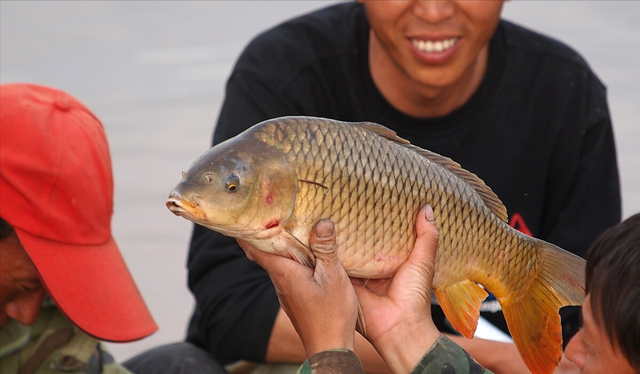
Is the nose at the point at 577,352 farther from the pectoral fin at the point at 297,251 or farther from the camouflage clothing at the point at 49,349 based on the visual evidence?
the camouflage clothing at the point at 49,349

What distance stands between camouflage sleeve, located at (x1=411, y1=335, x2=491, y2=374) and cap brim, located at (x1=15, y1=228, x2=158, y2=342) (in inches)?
27.7

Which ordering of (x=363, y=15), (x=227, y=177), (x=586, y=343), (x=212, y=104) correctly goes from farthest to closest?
(x=212, y=104) → (x=363, y=15) → (x=586, y=343) → (x=227, y=177)

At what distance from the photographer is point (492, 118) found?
2783mm

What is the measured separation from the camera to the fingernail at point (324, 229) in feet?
Answer: 5.18

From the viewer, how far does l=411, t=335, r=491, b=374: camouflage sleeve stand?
5.68ft

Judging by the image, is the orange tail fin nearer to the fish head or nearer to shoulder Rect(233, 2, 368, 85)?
the fish head

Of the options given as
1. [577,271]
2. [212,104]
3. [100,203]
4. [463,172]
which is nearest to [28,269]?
[100,203]

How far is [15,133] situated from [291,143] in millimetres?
791

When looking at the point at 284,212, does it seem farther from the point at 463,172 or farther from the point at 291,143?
the point at 463,172

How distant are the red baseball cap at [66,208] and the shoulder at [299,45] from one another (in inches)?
25.8

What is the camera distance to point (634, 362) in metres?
1.60

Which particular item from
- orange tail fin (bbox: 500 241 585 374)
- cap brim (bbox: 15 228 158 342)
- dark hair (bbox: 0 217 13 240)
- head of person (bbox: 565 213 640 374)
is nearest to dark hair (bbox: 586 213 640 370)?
head of person (bbox: 565 213 640 374)

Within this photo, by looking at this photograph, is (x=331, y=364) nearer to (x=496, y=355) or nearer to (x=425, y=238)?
(x=425, y=238)

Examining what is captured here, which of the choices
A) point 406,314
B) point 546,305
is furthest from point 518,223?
point 406,314
